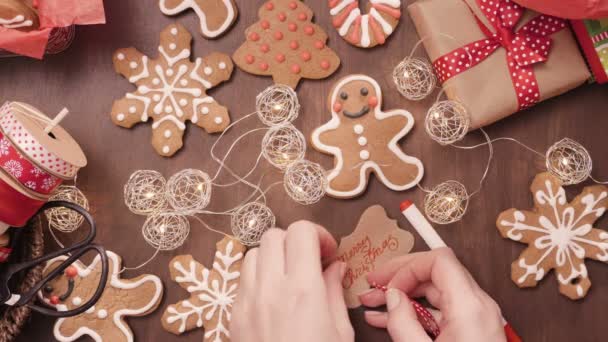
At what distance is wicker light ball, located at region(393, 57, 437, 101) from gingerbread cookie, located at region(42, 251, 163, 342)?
576mm

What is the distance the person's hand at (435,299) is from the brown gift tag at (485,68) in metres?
0.27

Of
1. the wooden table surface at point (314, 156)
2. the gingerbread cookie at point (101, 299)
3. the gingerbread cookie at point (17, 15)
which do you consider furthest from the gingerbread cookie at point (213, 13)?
the gingerbread cookie at point (101, 299)

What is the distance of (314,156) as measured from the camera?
91 centimetres

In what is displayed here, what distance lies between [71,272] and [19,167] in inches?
10.0

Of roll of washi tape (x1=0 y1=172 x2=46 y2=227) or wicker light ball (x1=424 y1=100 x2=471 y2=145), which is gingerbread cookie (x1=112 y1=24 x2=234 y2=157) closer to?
roll of washi tape (x1=0 y1=172 x2=46 y2=227)

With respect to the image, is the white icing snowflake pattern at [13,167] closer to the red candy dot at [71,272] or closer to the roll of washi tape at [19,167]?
the roll of washi tape at [19,167]

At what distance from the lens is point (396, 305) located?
0.74 meters

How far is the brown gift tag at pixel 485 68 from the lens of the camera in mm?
870

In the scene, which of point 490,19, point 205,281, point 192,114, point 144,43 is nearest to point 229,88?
point 192,114

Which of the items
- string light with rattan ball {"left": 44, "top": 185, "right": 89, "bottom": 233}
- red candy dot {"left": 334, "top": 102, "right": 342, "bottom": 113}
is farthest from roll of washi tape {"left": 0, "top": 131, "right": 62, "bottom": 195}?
red candy dot {"left": 334, "top": 102, "right": 342, "bottom": 113}

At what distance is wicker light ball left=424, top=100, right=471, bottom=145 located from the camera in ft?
2.83

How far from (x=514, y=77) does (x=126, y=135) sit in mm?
727

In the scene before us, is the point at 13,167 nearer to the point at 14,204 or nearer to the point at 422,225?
the point at 14,204

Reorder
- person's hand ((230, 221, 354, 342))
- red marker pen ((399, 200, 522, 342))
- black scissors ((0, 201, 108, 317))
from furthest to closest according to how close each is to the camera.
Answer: red marker pen ((399, 200, 522, 342)), black scissors ((0, 201, 108, 317)), person's hand ((230, 221, 354, 342))
